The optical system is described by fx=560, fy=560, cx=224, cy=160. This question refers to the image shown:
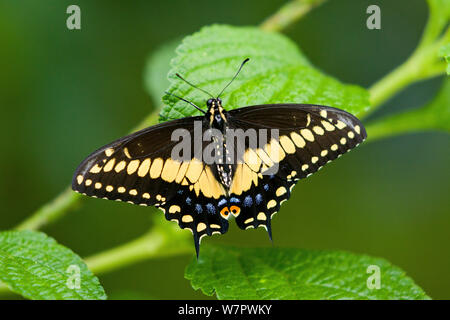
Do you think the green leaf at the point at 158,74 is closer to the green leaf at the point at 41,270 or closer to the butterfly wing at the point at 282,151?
the butterfly wing at the point at 282,151

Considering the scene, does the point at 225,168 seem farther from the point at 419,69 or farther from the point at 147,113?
the point at 147,113

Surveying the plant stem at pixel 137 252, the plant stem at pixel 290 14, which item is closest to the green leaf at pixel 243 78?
the plant stem at pixel 290 14

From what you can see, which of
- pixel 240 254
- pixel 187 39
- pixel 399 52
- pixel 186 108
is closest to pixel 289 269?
pixel 240 254

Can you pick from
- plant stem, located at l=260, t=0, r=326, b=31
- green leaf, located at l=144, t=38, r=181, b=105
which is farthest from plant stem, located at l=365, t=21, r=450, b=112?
green leaf, located at l=144, t=38, r=181, b=105

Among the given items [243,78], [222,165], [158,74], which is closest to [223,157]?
[222,165]

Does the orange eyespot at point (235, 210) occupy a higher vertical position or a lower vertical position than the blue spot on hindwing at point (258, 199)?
lower

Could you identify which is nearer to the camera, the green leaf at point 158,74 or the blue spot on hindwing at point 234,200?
the blue spot on hindwing at point 234,200

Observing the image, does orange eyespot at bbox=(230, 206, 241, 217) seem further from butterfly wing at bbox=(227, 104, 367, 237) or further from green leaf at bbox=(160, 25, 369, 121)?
green leaf at bbox=(160, 25, 369, 121)
